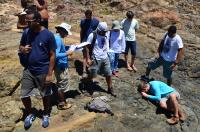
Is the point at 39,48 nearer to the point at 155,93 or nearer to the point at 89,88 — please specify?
the point at 89,88

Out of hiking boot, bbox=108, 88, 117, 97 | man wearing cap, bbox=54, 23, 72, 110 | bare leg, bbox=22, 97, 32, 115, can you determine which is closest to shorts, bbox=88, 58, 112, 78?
hiking boot, bbox=108, 88, 117, 97

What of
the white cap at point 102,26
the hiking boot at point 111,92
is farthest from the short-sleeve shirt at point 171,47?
the white cap at point 102,26

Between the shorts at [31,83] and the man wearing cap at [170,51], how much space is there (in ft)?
11.8

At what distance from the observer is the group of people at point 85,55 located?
25.6 feet

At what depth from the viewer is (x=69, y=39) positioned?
493 inches

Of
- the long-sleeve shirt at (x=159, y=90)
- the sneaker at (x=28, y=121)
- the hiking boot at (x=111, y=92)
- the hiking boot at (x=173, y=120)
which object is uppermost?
the long-sleeve shirt at (x=159, y=90)

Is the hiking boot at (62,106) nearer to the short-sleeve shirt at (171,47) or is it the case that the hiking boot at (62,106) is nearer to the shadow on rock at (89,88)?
the shadow on rock at (89,88)

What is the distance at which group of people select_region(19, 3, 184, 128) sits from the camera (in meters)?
7.81

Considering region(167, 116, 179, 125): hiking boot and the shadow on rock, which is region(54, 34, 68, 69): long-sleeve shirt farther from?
region(167, 116, 179, 125): hiking boot

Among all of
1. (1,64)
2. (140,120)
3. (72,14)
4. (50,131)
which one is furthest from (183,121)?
(72,14)

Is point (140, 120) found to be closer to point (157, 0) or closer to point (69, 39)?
point (69, 39)

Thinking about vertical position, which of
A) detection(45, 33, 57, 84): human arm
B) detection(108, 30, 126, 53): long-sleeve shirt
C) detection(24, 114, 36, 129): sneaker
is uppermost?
detection(45, 33, 57, 84): human arm

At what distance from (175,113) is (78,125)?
7.25ft

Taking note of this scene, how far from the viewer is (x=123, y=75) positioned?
11.4m
